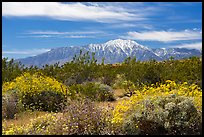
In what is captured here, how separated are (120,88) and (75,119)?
13.4m

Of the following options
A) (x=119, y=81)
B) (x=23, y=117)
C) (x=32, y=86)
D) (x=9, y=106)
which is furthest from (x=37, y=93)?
(x=119, y=81)

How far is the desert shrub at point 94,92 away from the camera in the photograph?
14628 mm

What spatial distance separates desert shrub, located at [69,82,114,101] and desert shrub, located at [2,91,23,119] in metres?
2.85

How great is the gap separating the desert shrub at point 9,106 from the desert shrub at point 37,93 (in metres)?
0.44

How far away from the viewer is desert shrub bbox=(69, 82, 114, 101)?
576 inches

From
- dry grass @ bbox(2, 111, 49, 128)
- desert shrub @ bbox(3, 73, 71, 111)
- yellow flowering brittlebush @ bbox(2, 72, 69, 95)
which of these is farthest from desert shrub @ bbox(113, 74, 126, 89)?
dry grass @ bbox(2, 111, 49, 128)

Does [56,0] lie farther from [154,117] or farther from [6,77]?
[6,77]

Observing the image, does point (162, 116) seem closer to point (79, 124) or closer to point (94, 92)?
point (79, 124)

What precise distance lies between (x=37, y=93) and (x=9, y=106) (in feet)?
4.69

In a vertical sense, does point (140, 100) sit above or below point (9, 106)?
above

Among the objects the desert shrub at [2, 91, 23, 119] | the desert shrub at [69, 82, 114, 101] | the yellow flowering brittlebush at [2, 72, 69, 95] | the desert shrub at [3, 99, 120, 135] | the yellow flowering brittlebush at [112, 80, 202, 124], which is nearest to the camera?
the desert shrub at [3, 99, 120, 135]

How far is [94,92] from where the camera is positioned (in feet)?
49.4

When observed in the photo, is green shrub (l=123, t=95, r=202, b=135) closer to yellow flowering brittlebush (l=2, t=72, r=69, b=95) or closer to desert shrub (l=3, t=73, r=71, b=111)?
desert shrub (l=3, t=73, r=71, b=111)

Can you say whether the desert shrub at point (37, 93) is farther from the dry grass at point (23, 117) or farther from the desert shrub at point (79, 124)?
the desert shrub at point (79, 124)
